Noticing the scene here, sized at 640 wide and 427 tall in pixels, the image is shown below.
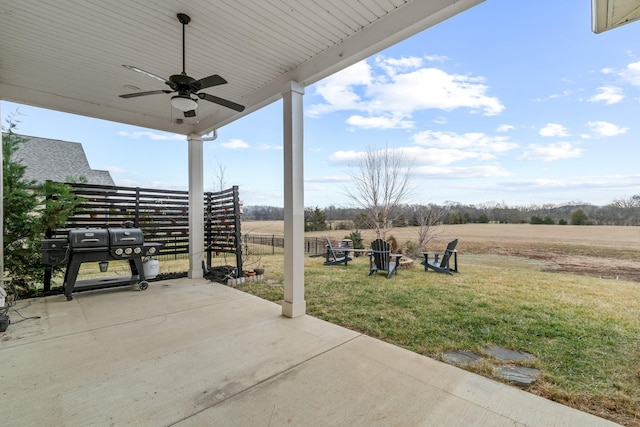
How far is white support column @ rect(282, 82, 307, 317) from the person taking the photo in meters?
3.30

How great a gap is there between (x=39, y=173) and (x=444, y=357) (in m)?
11.5

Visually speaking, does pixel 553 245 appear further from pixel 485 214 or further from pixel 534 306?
pixel 534 306

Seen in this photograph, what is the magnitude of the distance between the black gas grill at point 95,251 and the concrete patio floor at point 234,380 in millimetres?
939

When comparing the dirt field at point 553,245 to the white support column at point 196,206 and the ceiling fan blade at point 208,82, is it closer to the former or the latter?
the white support column at point 196,206

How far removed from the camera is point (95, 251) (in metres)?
4.03

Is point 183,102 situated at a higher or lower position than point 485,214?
higher

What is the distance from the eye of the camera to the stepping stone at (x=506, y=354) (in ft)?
7.64

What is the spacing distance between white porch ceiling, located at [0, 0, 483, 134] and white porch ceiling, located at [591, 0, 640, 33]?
2.52ft

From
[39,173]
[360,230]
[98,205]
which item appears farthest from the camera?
[360,230]

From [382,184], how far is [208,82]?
7.98m

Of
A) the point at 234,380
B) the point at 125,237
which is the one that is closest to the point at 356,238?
the point at 125,237

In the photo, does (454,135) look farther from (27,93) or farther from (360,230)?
(27,93)

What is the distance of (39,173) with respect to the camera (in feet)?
27.5

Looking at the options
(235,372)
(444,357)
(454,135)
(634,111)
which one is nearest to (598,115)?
(634,111)
